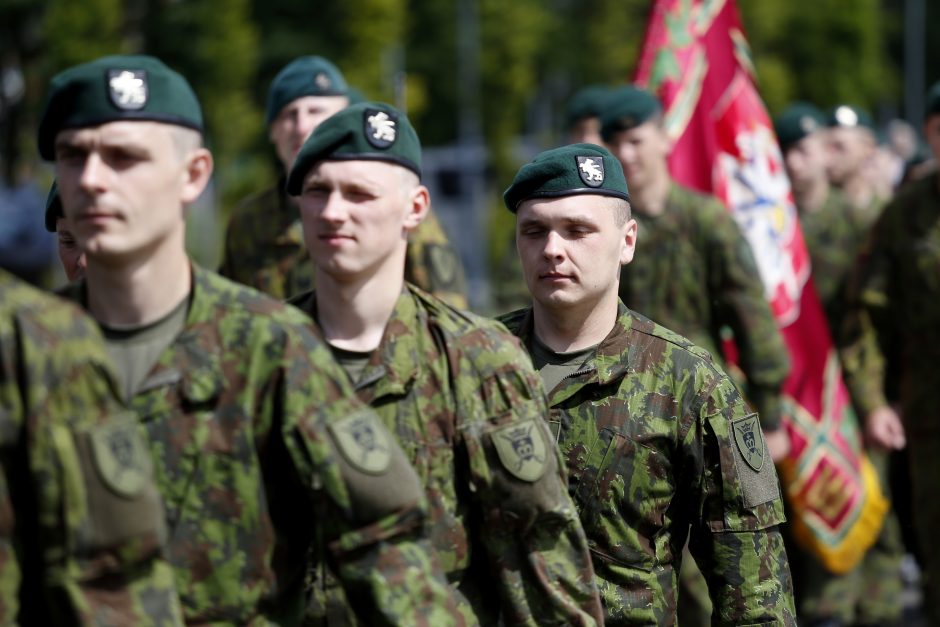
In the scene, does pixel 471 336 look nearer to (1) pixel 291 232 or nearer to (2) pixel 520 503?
(2) pixel 520 503

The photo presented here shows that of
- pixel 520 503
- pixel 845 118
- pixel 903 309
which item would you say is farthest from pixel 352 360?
pixel 845 118

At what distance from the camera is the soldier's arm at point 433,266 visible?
6.82 m

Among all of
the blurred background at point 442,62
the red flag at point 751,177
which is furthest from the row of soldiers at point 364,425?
the blurred background at point 442,62

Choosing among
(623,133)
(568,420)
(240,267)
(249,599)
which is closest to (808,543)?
(623,133)

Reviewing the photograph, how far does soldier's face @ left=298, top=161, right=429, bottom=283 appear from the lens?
457 cm

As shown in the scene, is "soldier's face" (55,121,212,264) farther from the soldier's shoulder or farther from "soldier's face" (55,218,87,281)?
"soldier's face" (55,218,87,281)

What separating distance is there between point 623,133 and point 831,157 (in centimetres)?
489

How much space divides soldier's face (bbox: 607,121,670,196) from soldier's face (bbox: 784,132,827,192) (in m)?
3.33

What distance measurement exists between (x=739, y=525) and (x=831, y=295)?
20.6ft

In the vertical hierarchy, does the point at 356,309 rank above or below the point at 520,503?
above

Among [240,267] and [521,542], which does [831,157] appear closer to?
[240,267]

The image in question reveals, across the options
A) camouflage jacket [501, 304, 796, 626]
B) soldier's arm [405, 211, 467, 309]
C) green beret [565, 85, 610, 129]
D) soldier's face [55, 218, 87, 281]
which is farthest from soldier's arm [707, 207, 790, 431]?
soldier's face [55, 218, 87, 281]

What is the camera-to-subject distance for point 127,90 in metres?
3.73

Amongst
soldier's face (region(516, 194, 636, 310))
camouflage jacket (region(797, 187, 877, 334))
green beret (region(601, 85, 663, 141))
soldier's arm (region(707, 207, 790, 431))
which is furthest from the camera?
camouflage jacket (region(797, 187, 877, 334))
